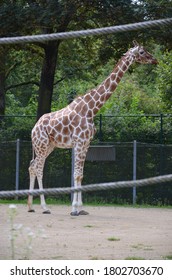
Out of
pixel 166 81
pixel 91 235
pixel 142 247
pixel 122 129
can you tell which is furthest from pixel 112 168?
pixel 142 247

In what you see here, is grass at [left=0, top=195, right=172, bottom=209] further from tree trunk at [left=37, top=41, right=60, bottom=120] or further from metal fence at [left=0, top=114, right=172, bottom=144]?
tree trunk at [left=37, top=41, right=60, bottom=120]

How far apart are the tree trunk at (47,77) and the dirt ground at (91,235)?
4.76 meters

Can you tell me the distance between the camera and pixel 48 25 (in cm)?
1822

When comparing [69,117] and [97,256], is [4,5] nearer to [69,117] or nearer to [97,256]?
[69,117]

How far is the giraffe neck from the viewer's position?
1463 centimetres

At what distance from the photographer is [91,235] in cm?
1053

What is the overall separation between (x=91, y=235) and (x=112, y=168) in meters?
8.12

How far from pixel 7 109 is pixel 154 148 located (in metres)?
14.6

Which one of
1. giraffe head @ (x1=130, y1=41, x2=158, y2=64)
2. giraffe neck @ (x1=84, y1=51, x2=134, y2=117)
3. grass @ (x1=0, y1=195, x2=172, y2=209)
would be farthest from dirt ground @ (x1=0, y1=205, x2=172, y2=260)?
giraffe head @ (x1=130, y1=41, x2=158, y2=64)

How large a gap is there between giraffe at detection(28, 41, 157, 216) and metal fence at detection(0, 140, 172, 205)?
11.5ft

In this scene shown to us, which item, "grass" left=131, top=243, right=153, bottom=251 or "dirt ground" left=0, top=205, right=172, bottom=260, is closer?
"dirt ground" left=0, top=205, right=172, bottom=260

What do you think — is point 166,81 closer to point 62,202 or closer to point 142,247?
point 62,202

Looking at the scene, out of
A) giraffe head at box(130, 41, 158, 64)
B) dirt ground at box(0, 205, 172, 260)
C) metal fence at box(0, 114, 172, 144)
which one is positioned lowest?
dirt ground at box(0, 205, 172, 260)

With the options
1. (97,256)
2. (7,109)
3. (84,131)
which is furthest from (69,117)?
(7,109)
